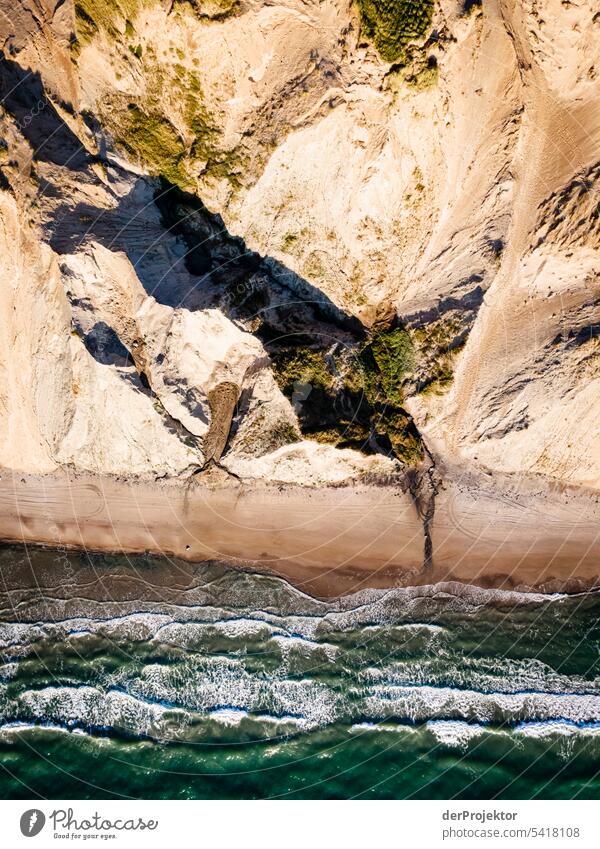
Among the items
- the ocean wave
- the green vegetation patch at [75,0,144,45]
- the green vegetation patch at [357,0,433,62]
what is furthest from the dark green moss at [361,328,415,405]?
the ocean wave

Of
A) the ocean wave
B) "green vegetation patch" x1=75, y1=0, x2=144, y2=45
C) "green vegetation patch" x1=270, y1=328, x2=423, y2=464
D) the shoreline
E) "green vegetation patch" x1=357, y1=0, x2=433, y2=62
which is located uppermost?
"green vegetation patch" x1=75, y1=0, x2=144, y2=45

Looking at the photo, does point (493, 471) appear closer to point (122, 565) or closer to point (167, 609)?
point (167, 609)

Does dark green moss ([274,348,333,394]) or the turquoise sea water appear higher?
dark green moss ([274,348,333,394])

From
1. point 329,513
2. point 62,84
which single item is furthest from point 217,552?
point 62,84

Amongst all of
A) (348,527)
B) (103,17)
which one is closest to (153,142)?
(103,17)
